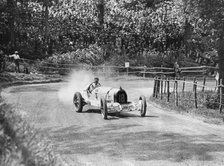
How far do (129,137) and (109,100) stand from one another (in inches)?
171

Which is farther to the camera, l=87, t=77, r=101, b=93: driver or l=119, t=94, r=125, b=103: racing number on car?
l=87, t=77, r=101, b=93: driver

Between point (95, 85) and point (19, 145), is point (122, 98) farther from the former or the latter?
point (19, 145)

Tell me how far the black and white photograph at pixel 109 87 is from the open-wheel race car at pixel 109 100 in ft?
0.14

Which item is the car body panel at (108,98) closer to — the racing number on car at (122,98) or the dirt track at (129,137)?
the racing number on car at (122,98)

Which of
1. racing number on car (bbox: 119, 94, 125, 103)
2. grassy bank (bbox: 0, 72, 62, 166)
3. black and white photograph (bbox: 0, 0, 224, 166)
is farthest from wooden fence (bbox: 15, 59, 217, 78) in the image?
grassy bank (bbox: 0, 72, 62, 166)

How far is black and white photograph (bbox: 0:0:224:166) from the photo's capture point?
32.9 feet

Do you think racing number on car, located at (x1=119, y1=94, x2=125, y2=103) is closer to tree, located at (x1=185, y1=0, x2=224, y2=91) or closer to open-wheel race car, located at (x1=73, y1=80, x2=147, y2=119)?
open-wheel race car, located at (x1=73, y1=80, x2=147, y2=119)

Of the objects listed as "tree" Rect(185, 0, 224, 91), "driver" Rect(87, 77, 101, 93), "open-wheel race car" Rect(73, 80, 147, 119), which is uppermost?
"tree" Rect(185, 0, 224, 91)

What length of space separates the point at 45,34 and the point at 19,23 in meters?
2.92

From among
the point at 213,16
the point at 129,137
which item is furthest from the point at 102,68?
the point at 129,137

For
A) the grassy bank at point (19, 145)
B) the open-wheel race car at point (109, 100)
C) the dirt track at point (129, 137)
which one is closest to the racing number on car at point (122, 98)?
the open-wheel race car at point (109, 100)

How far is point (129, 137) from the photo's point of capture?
494 inches

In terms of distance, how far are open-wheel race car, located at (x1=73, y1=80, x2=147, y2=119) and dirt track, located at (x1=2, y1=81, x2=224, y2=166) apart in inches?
14.0

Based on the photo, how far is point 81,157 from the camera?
394 inches
